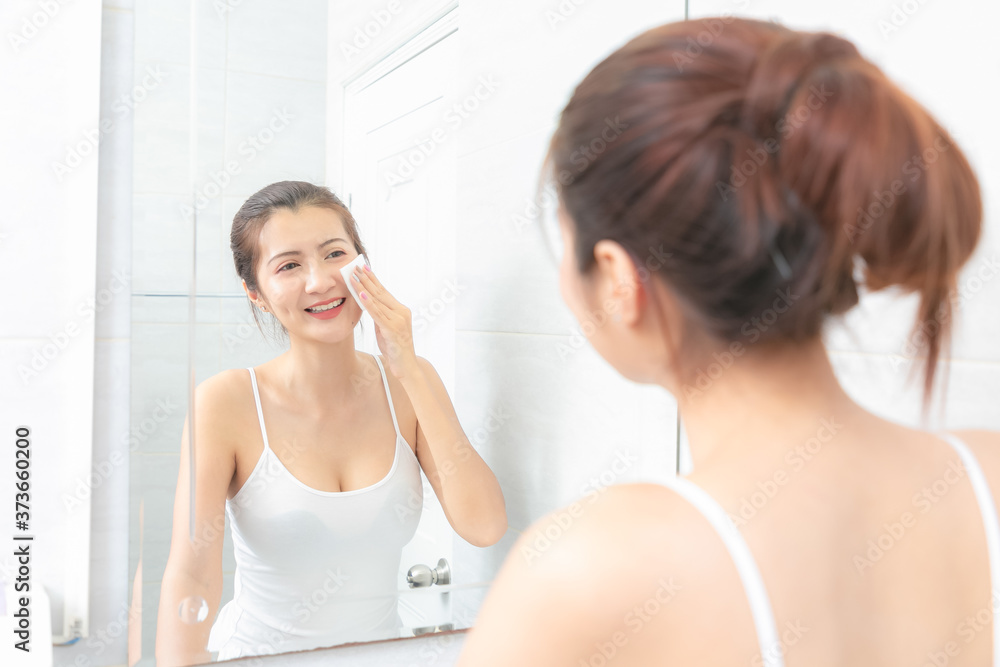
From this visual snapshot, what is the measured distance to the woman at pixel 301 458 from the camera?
0.70 m

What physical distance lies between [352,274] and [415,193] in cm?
11

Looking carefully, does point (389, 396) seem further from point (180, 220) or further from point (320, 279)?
point (180, 220)

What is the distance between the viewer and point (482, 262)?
791 mm

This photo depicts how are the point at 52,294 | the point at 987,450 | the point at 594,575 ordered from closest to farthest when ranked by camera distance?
the point at 594,575, the point at 987,450, the point at 52,294

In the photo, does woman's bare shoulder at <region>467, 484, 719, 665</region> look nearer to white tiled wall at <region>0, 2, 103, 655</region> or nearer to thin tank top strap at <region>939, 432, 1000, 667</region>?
thin tank top strap at <region>939, 432, 1000, 667</region>

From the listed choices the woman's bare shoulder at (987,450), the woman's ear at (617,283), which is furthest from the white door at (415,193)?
the woman's bare shoulder at (987,450)

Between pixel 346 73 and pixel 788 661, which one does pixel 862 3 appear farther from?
pixel 788 661

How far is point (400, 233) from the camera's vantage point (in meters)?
0.75

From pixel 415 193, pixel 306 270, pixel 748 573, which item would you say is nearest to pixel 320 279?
pixel 306 270

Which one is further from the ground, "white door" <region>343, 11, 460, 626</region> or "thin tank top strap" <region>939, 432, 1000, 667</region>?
"white door" <region>343, 11, 460, 626</region>

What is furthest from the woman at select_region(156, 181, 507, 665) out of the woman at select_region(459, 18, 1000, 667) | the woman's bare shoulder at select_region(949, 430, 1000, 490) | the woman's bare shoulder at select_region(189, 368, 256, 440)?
the woman's bare shoulder at select_region(949, 430, 1000, 490)

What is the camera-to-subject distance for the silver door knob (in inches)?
30.8

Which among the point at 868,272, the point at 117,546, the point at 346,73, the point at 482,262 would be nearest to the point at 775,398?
the point at 868,272

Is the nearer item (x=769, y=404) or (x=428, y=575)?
(x=769, y=404)
